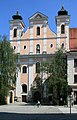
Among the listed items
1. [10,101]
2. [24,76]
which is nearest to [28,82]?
[24,76]

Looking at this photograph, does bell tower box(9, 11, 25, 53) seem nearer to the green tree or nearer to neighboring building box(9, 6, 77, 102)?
neighboring building box(9, 6, 77, 102)

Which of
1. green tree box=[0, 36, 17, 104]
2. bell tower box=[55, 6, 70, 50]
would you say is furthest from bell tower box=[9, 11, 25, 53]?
green tree box=[0, 36, 17, 104]

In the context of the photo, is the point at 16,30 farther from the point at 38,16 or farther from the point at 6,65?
the point at 6,65

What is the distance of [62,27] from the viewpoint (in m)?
64.3

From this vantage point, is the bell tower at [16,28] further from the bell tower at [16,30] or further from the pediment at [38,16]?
the pediment at [38,16]

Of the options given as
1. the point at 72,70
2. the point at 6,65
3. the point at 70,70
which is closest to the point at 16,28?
the point at 6,65

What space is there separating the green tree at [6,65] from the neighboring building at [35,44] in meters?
10.2

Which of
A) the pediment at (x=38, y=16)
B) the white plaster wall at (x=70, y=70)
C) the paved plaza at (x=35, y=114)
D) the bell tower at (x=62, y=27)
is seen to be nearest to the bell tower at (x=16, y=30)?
the pediment at (x=38, y=16)

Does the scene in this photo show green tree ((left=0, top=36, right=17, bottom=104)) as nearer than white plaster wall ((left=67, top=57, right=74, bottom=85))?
Yes

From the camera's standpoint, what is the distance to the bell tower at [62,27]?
2495 inches

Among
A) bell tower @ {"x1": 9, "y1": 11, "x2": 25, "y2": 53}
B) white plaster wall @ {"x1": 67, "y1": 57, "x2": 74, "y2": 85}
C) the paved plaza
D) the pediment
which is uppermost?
the pediment

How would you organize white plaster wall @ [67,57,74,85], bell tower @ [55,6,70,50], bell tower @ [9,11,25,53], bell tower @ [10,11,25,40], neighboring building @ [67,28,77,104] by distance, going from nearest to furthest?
neighboring building @ [67,28,77,104] → white plaster wall @ [67,57,74,85] → bell tower @ [55,6,70,50] → bell tower @ [9,11,25,53] → bell tower @ [10,11,25,40]

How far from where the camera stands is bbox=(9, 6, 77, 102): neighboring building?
6369cm

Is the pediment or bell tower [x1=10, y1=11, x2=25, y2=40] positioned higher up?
the pediment
